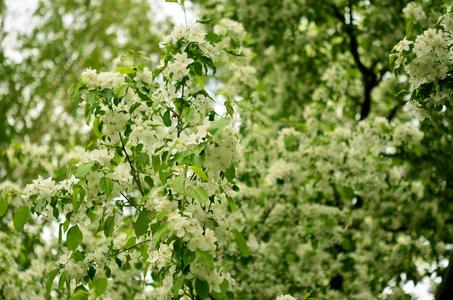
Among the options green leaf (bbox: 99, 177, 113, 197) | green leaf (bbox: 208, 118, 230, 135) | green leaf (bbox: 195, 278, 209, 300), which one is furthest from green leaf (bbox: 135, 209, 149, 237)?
green leaf (bbox: 208, 118, 230, 135)

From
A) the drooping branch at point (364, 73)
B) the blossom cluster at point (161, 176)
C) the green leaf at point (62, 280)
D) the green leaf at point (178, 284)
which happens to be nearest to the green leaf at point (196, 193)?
the blossom cluster at point (161, 176)

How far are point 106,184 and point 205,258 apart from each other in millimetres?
717

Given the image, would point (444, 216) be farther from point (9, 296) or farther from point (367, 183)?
point (9, 296)

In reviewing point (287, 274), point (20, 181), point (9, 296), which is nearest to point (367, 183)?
point (287, 274)

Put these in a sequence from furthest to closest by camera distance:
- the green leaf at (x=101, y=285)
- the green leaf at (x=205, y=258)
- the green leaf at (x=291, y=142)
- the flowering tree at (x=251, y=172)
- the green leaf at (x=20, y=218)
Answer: the green leaf at (x=291, y=142) < the green leaf at (x=20, y=218) < the flowering tree at (x=251, y=172) < the green leaf at (x=101, y=285) < the green leaf at (x=205, y=258)

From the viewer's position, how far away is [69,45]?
32.2ft

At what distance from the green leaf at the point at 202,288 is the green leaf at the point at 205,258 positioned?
5.5 inches

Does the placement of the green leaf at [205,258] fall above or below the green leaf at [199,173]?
below

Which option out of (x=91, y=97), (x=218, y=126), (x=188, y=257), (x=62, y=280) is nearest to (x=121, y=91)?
(x=91, y=97)

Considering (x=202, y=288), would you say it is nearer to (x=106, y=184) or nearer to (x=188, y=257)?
(x=188, y=257)

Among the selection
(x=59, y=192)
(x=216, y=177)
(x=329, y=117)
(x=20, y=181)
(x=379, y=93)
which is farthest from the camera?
(x=20, y=181)

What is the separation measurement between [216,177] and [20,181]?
7.02 metres

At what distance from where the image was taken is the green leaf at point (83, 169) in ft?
6.28

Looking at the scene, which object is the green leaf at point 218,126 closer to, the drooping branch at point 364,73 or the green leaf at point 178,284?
the green leaf at point 178,284
